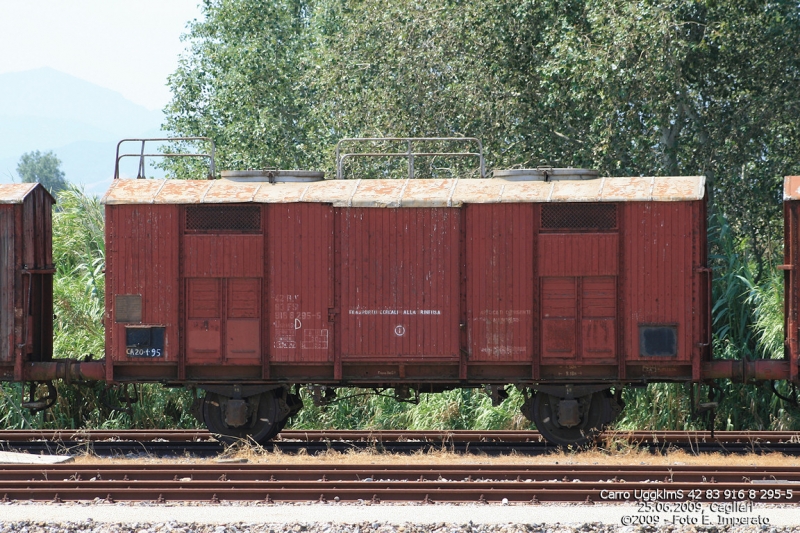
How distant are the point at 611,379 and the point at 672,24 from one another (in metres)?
8.18

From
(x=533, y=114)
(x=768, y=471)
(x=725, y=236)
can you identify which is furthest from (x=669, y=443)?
(x=533, y=114)

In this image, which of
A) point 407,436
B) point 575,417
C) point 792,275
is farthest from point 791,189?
point 407,436

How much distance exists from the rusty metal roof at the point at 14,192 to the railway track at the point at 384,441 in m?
3.64

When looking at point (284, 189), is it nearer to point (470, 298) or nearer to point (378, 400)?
point (470, 298)

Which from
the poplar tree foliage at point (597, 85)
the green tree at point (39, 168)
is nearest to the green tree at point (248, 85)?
the poplar tree foliage at point (597, 85)

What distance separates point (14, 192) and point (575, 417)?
887cm

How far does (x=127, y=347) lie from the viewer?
12.8 m

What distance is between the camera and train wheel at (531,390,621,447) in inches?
496

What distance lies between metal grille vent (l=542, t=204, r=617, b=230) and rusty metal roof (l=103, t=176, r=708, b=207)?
5.1 inches

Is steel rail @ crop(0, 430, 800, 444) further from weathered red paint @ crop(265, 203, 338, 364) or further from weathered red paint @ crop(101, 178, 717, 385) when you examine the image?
weathered red paint @ crop(265, 203, 338, 364)

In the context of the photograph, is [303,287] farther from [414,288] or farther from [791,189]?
[791,189]

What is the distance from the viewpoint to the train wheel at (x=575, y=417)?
1261 cm

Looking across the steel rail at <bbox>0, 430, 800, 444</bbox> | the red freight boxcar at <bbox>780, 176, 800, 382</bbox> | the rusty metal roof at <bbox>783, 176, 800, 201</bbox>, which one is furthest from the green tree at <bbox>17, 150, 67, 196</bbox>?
the red freight boxcar at <bbox>780, 176, 800, 382</bbox>

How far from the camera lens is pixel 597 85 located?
1789cm
